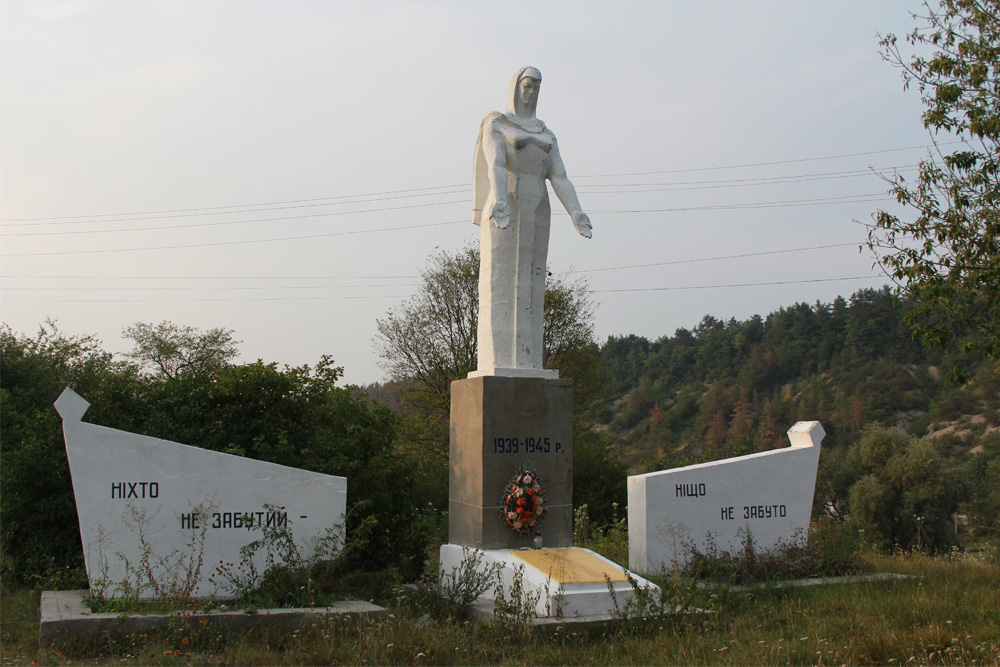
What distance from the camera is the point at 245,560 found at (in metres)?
7.80

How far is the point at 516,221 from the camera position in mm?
9711

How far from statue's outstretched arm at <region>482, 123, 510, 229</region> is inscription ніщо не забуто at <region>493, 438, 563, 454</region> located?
226 centimetres

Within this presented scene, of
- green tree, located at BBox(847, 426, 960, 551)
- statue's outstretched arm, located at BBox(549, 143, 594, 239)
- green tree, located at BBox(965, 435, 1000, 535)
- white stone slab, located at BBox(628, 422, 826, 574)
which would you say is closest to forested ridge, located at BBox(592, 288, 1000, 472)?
green tree, located at BBox(965, 435, 1000, 535)

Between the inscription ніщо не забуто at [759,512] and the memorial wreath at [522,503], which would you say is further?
the inscription ніщо не забуто at [759,512]

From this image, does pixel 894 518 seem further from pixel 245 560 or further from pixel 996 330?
pixel 245 560

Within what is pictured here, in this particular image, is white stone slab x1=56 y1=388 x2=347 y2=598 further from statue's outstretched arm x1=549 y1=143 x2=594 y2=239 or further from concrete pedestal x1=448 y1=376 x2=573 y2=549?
statue's outstretched arm x1=549 y1=143 x2=594 y2=239

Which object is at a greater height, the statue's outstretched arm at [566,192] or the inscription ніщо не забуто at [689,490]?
the statue's outstretched arm at [566,192]

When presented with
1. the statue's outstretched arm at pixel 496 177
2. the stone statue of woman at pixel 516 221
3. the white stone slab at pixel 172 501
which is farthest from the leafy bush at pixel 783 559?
the statue's outstretched arm at pixel 496 177

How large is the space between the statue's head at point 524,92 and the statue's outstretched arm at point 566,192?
1.69 feet

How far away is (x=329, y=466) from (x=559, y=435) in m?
2.85

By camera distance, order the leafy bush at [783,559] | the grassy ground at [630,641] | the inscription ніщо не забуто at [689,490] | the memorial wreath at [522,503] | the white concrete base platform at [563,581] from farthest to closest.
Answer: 1. the inscription ніщо не забуто at [689,490]
2. the leafy bush at [783,559]
3. the memorial wreath at [522,503]
4. the white concrete base platform at [563,581]
5. the grassy ground at [630,641]

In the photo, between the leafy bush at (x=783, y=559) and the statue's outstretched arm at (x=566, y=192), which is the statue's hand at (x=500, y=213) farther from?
the leafy bush at (x=783, y=559)

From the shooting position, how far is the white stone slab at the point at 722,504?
9961 millimetres

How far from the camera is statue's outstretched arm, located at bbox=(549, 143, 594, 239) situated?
9758mm
